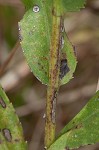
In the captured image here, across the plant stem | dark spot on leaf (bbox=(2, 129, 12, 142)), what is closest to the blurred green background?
dark spot on leaf (bbox=(2, 129, 12, 142))

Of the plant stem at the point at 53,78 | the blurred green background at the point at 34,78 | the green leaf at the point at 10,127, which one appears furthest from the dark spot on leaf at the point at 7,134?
the blurred green background at the point at 34,78

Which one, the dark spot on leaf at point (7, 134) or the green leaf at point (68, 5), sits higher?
the green leaf at point (68, 5)

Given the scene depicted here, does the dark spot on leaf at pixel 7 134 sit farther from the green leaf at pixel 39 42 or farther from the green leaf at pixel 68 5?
the green leaf at pixel 68 5

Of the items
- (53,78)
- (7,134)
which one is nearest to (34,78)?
(7,134)

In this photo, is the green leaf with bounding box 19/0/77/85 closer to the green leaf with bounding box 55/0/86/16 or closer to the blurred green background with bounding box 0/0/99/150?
the green leaf with bounding box 55/0/86/16

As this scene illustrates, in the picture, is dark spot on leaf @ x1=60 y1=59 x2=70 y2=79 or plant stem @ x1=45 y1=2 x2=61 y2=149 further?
dark spot on leaf @ x1=60 y1=59 x2=70 y2=79

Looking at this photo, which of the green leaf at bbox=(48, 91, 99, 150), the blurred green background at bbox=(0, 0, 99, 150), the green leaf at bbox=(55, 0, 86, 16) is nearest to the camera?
the green leaf at bbox=(55, 0, 86, 16)

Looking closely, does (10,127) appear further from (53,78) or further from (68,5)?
(68,5)
